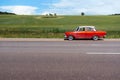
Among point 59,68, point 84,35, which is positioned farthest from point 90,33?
point 59,68

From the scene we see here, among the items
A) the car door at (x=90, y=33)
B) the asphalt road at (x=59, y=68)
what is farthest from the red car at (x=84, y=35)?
the asphalt road at (x=59, y=68)

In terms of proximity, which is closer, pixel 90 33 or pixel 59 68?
pixel 59 68

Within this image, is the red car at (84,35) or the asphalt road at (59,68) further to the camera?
the red car at (84,35)

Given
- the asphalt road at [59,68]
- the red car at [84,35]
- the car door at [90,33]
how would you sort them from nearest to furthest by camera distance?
the asphalt road at [59,68]
the red car at [84,35]
the car door at [90,33]

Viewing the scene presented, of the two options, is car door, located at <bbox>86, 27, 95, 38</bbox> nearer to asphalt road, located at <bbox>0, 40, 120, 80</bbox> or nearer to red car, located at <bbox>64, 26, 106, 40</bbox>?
red car, located at <bbox>64, 26, 106, 40</bbox>

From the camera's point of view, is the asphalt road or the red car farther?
the red car

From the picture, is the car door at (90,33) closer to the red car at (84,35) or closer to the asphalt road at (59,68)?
the red car at (84,35)

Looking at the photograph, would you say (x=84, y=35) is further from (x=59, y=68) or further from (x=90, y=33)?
(x=59, y=68)

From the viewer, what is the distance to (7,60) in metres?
12.3

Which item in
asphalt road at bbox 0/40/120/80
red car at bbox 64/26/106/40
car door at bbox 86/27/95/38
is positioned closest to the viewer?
asphalt road at bbox 0/40/120/80

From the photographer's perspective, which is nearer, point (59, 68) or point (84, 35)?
point (59, 68)

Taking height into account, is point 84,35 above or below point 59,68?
below

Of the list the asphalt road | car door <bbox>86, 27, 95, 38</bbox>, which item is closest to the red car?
car door <bbox>86, 27, 95, 38</bbox>

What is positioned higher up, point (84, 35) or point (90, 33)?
point (90, 33)
